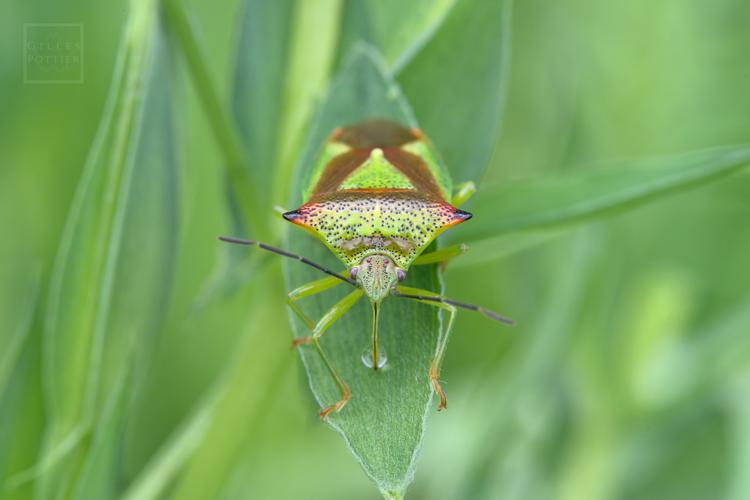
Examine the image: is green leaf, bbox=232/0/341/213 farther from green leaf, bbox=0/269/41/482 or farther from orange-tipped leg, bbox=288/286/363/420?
green leaf, bbox=0/269/41/482

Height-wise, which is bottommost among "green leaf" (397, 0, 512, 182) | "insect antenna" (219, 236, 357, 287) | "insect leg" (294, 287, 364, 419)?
"insect leg" (294, 287, 364, 419)

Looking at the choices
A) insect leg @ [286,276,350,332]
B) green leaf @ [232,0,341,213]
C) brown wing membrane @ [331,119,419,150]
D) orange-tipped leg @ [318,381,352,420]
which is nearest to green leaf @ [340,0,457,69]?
green leaf @ [232,0,341,213]

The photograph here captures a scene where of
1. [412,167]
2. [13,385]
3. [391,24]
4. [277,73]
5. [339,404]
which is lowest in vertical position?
[13,385]

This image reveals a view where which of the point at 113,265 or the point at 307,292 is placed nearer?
the point at 307,292

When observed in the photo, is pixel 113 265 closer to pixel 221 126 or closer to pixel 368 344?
pixel 221 126

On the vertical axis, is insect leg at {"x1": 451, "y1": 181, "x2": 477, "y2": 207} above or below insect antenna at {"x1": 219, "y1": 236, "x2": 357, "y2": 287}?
above

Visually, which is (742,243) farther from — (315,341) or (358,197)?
(315,341)

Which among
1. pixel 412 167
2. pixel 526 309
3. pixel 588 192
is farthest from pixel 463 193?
pixel 526 309
